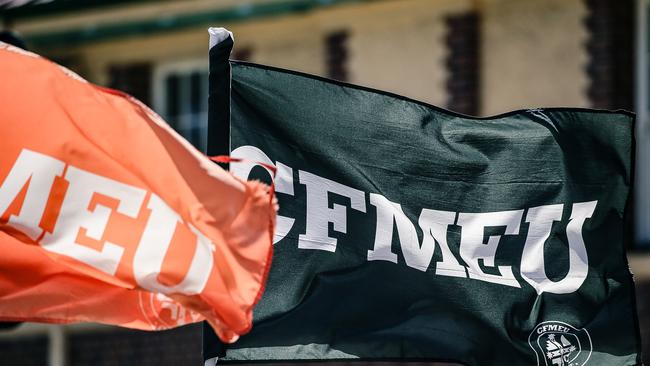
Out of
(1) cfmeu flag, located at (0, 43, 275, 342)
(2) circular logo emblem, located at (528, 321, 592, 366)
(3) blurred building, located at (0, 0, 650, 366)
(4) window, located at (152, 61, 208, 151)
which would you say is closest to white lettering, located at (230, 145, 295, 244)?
(1) cfmeu flag, located at (0, 43, 275, 342)

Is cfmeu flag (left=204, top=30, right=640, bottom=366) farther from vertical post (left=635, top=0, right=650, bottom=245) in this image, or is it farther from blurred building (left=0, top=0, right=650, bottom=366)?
vertical post (left=635, top=0, right=650, bottom=245)

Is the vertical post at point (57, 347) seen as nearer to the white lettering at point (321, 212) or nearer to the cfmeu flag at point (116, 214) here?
the cfmeu flag at point (116, 214)

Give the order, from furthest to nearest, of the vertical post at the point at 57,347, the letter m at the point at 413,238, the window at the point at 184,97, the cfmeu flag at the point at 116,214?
1. the window at the point at 184,97
2. the vertical post at the point at 57,347
3. the letter m at the point at 413,238
4. the cfmeu flag at the point at 116,214

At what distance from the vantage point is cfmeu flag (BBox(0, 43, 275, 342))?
7660 mm

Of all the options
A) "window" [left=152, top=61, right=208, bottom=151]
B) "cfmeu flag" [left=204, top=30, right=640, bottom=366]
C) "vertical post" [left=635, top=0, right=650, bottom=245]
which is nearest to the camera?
"cfmeu flag" [left=204, top=30, right=640, bottom=366]

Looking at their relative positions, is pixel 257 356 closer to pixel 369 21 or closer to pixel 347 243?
pixel 347 243

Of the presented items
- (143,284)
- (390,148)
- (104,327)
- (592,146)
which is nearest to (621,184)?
(592,146)

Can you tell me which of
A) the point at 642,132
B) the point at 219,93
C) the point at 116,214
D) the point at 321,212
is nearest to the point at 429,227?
the point at 321,212

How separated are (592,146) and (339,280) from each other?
5.16 feet

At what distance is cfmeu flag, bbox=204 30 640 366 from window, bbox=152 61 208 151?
780 cm

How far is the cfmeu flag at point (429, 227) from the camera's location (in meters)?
8.20

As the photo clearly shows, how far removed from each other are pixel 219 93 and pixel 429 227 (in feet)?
4.12

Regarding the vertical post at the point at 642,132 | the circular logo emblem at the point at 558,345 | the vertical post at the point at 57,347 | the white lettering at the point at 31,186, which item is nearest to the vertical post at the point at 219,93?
the white lettering at the point at 31,186

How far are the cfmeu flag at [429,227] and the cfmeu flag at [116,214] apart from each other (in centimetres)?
40
